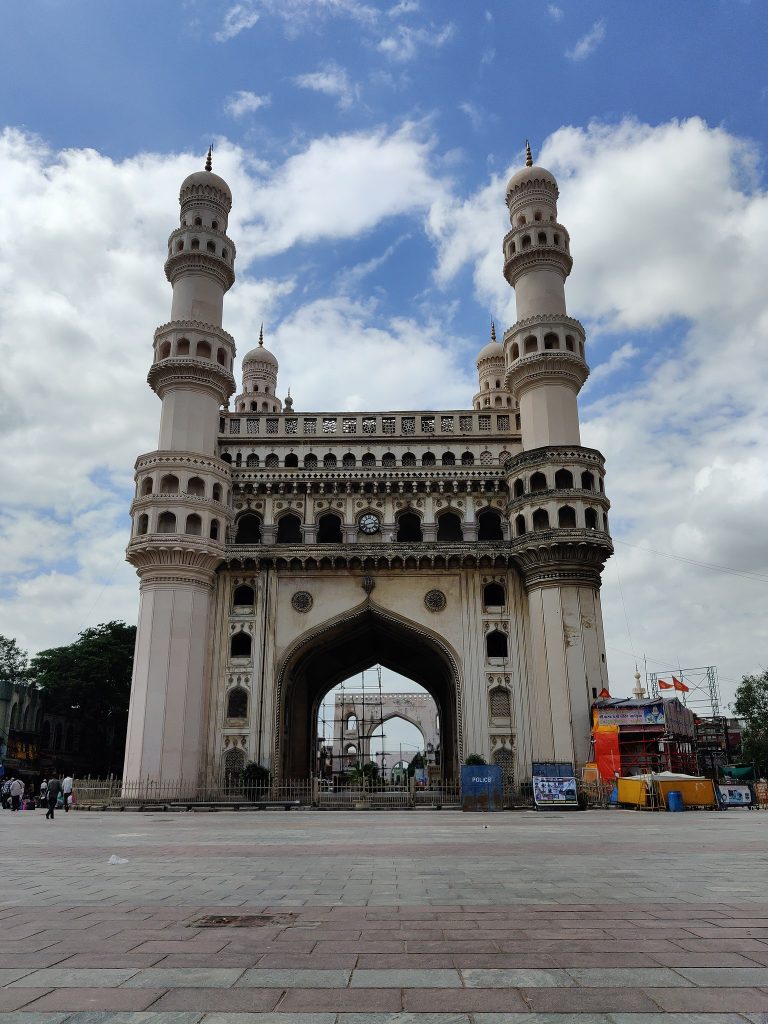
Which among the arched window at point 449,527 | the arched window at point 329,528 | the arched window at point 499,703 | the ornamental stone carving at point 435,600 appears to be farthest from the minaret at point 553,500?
the arched window at point 329,528

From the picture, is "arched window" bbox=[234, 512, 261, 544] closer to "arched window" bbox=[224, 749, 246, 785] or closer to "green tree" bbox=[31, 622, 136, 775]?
"arched window" bbox=[224, 749, 246, 785]

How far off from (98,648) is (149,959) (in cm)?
5259

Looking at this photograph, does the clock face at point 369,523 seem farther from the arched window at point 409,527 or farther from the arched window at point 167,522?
the arched window at point 167,522

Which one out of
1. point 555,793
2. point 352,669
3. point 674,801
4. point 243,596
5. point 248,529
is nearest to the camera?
point 674,801

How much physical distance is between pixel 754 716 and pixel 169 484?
47085 mm

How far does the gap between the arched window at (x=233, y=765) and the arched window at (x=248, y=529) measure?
10.2 metres

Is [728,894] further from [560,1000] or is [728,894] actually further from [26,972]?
[26,972]

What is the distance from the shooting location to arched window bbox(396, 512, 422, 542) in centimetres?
4066

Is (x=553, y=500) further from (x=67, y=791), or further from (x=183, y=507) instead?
(x=67, y=791)

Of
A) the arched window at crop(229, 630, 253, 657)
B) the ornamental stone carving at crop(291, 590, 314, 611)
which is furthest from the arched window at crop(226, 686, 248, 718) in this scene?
the ornamental stone carving at crop(291, 590, 314, 611)

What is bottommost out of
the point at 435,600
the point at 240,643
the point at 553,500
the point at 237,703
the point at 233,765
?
the point at 233,765

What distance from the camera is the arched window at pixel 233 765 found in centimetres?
3547

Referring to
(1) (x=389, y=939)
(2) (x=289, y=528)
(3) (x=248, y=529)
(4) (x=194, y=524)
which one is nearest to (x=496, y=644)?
(2) (x=289, y=528)

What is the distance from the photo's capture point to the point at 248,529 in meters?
40.5
